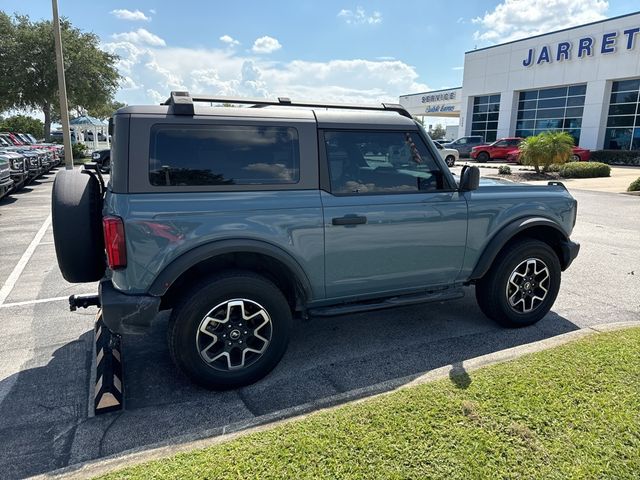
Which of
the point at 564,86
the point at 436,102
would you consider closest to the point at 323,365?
the point at 564,86

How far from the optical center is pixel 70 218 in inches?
123

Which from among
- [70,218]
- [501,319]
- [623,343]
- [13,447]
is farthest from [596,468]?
[70,218]

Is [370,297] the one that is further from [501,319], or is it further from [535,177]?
[535,177]

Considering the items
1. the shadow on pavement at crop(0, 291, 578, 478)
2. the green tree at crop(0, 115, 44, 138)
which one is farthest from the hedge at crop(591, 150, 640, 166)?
the green tree at crop(0, 115, 44, 138)

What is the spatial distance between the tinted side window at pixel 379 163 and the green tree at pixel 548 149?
56.1ft

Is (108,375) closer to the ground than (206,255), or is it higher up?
closer to the ground

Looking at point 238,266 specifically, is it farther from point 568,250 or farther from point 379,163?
point 568,250

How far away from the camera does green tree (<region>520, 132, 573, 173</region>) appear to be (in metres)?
18.4

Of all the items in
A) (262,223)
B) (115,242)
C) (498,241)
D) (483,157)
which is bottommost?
(498,241)

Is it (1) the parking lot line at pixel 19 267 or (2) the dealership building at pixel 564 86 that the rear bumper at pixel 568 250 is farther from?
(2) the dealership building at pixel 564 86

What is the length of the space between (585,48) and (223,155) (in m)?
32.3

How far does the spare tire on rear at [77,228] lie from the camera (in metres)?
3.12

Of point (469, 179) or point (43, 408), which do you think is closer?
point (43, 408)

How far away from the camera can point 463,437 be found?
8.13 feet
